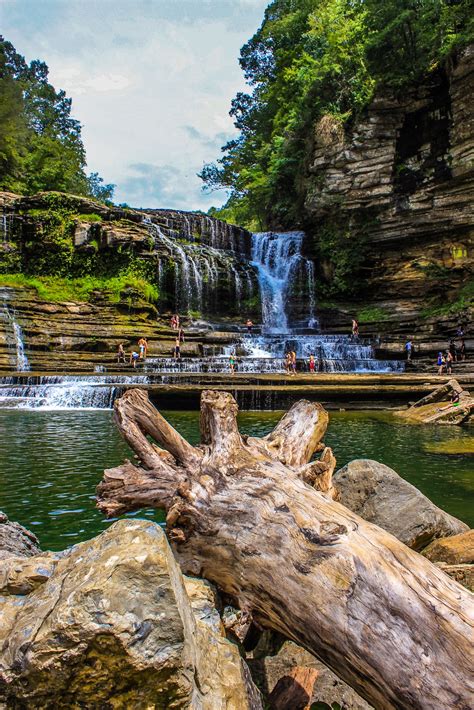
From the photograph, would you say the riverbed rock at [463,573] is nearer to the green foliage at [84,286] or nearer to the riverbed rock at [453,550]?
the riverbed rock at [453,550]

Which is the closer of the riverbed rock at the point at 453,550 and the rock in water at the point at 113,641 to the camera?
the rock in water at the point at 113,641

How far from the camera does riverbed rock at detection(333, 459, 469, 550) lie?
3.87m

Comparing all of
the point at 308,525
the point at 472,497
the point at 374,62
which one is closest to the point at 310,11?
the point at 374,62

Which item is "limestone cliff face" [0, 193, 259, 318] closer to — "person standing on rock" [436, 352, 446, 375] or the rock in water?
"person standing on rock" [436, 352, 446, 375]

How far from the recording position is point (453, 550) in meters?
3.46

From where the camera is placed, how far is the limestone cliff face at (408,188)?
2481cm

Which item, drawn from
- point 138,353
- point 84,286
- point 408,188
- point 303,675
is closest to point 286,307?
point 408,188

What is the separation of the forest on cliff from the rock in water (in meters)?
29.6

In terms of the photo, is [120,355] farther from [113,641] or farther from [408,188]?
[113,641]

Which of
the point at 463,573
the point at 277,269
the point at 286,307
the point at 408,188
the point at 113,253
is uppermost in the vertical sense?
the point at 408,188

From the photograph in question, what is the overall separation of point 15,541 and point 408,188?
94.0 ft

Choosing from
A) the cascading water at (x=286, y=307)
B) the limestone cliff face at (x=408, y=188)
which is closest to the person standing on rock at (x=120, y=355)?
the cascading water at (x=286, y=307)

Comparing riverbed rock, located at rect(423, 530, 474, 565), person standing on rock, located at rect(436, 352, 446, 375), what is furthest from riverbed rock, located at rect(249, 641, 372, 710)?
person standing on rock, located at rect(436, 352, 446, 375)

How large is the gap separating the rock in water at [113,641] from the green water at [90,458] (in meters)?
2.74
